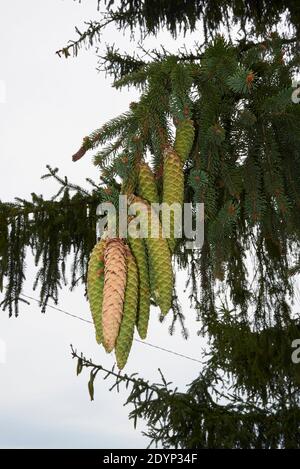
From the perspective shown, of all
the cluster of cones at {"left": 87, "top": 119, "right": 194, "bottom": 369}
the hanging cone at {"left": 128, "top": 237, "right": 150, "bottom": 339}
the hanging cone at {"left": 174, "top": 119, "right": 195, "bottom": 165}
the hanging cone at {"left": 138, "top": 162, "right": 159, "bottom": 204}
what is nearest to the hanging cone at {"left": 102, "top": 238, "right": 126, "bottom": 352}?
the cluster of cones at {"left": 87, "top": 119, "right": 194, "bottom": 369}

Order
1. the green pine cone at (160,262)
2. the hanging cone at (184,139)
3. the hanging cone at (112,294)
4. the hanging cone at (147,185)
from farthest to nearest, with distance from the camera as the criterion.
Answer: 1. the hanging cone at (184,139)
2. the hanging cone at (147,185)
3. the green pine cone at (160,262)
4. the hanging cone at (112,294)

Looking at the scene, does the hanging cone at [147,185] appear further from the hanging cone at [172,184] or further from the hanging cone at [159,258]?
the hanging cone at [159,258]

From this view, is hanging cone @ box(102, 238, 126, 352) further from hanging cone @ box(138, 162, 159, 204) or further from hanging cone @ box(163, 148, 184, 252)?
hanging cone @ box(138, 162, 159, 204)

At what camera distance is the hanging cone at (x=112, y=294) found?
1.33 meters

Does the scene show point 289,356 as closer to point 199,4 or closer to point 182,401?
point 182,401

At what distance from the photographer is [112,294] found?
4.45 feet

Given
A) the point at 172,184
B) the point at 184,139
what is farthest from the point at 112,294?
the point at 184,139

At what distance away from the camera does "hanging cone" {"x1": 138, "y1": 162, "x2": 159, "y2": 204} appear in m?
1.69

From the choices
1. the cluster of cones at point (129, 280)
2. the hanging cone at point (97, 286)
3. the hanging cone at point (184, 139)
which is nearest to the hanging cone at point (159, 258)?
the cluster of cones at point (129, 280)

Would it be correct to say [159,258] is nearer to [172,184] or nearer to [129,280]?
[129,280]

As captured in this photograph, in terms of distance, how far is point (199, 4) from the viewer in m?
6.61

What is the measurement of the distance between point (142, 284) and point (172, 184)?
292 mm

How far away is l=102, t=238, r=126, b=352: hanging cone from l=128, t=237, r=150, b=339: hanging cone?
0.10 metres
